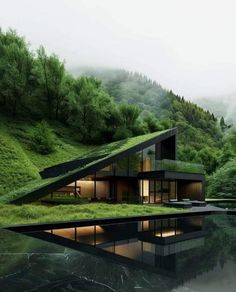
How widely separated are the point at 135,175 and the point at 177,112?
6325cm

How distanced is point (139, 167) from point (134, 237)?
40.6ft

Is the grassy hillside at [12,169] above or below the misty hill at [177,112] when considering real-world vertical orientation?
below

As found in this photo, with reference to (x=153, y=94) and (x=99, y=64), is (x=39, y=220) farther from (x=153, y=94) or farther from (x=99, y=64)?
(x=99, y=64)

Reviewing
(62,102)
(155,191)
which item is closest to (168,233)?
(155,191)

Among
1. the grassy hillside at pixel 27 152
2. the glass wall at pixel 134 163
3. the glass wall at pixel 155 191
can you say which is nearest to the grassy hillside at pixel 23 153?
the grassy hillside at pixel 27 152

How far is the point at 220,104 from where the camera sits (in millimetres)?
153250

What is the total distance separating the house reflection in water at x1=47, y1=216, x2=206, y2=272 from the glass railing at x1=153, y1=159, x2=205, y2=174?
8.51 meters

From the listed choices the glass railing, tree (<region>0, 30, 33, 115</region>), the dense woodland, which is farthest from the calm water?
tree (<region>0, 30, 33, 115</region>)

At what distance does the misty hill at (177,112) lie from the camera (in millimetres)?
51281

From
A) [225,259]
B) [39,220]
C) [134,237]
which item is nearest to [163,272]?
[225,259]

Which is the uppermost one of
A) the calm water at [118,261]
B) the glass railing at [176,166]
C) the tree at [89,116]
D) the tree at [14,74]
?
the tree at [14,74]

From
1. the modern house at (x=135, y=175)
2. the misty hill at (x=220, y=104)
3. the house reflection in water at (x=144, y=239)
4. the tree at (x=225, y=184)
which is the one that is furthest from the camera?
the misty hill at (x=220, y=104)

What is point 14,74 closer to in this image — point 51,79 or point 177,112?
point 51,79

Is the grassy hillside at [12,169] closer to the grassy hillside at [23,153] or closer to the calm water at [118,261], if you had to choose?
the grassy hillside at [23,153]
